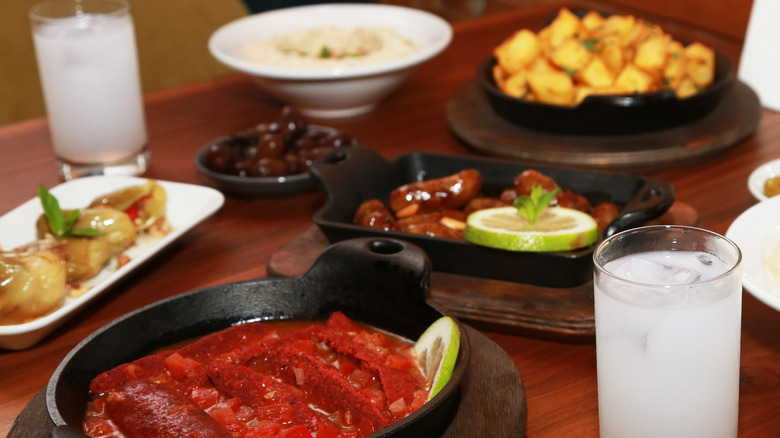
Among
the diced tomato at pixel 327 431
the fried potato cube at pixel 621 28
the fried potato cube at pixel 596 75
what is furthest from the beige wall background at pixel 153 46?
the diced tomato at pixel 327 431

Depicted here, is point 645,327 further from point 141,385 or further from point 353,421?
point 141,385

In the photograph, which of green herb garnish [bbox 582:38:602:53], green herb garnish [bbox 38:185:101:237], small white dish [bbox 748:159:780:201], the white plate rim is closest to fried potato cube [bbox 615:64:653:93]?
green herb garnish [bbox 582:38:602:53]

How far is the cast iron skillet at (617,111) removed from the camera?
1971 millimetres

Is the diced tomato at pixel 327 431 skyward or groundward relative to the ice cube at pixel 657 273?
groundward

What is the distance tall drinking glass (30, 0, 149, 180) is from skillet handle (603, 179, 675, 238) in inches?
46.4

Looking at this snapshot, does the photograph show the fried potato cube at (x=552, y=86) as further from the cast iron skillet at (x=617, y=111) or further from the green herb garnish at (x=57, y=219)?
the green herb garnish at (x=57, y=219)

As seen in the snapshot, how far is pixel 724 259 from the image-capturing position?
0.93 metres

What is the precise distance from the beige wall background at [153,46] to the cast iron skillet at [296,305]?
8.46 feet

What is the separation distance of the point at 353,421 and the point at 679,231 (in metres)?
0.44

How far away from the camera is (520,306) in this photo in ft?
4.45

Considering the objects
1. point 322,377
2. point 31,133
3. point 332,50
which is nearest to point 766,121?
point 332,50

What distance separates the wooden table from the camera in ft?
3.99

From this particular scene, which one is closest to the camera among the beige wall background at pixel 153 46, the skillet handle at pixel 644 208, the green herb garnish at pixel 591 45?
the skillet handle at pixel 644 208

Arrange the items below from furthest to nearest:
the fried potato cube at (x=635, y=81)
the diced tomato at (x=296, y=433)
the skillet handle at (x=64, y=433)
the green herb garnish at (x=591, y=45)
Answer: the green herb garnish at (x=591, y=45), the fried potato cube at (x=635, y=81), the diced tomato at (x=296, y=433), the skillet handle at (x=64, y=433)
